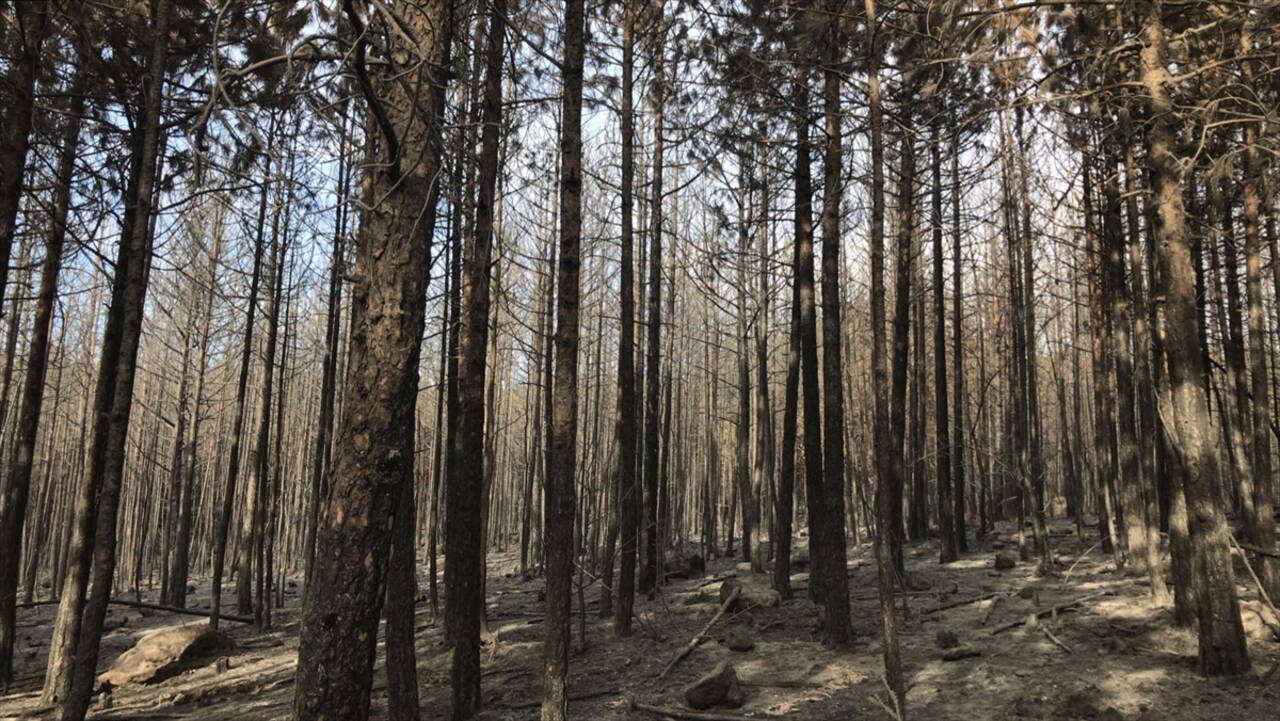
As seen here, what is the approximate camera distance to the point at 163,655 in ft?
36.6

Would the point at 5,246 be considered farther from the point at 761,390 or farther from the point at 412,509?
the point at 761,390

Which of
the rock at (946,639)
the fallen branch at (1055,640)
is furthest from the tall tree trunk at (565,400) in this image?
the fallen branch at (1055,640)

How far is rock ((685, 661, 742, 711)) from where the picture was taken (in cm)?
746

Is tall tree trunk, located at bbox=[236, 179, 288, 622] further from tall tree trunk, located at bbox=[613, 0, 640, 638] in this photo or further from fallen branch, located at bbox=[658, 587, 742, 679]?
fallen branch, located at bbox=[658, 587, 742, 679]

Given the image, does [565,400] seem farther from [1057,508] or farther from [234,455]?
[1057,508]

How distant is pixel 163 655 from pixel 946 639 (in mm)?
12142

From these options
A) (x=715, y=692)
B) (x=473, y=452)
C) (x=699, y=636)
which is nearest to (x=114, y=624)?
(x=473, y=452)

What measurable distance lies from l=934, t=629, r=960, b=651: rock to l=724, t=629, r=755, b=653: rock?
242 centimetres

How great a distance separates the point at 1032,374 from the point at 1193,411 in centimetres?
833

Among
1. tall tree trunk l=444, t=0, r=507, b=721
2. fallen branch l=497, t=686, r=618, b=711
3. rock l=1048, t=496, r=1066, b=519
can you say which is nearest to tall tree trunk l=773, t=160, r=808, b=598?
fallen branch l=497, t=686, r=618, b=711

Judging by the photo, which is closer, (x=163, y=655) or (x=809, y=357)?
(x=809, y=357)

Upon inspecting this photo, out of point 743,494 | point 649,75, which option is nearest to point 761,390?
point 743,494

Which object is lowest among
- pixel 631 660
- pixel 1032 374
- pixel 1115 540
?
pixel 631 660

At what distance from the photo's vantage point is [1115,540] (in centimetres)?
1284
